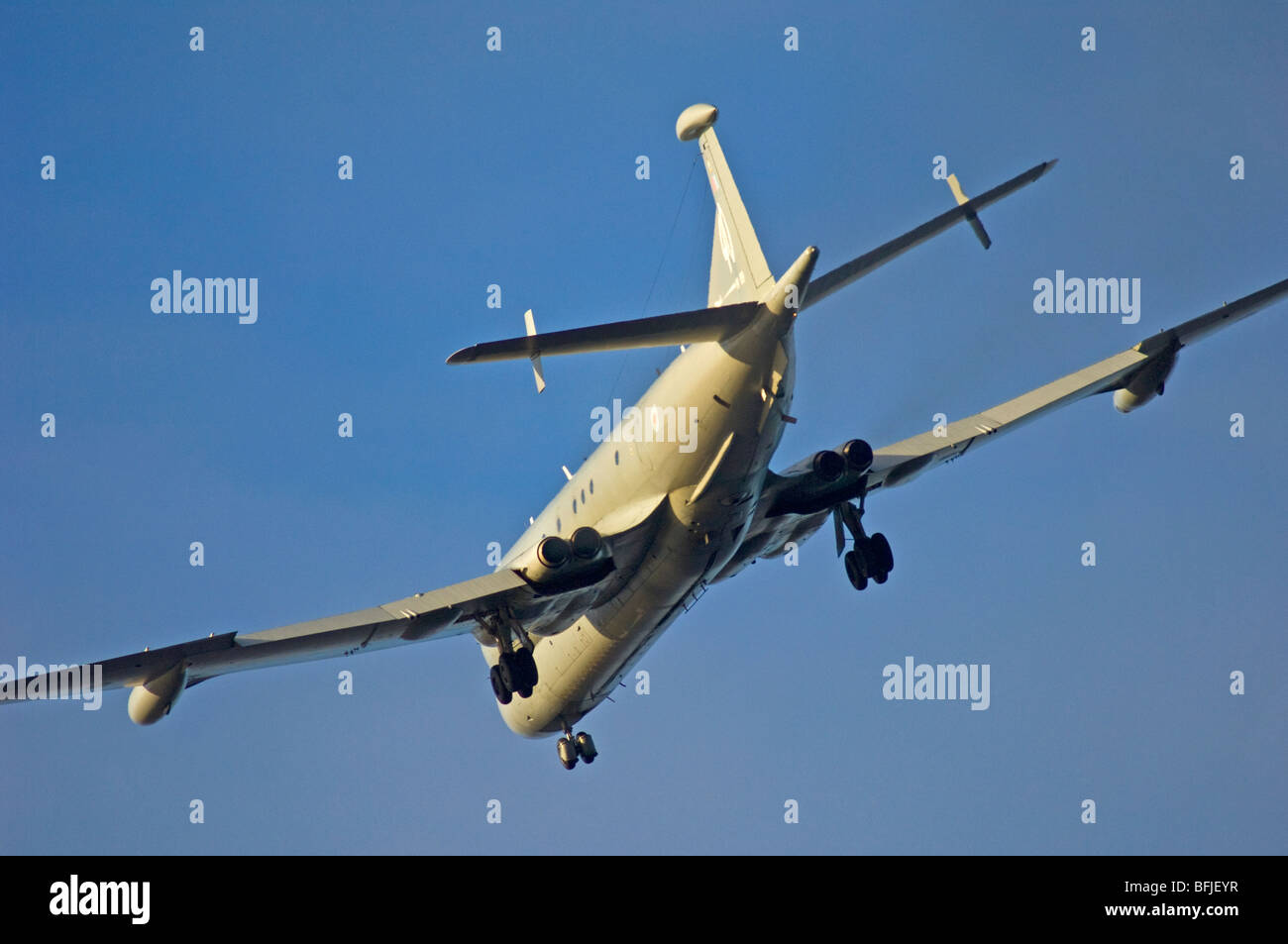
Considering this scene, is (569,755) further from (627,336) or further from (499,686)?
(627,336)

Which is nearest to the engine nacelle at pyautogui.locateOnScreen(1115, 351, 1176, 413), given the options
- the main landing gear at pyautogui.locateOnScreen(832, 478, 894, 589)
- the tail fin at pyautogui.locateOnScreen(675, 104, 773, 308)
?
the main landing gear at pyautogui.locateOnScreen(832, 478, 894, 589)

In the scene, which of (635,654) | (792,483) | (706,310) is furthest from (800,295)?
(635,654)

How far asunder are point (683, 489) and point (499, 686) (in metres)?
6.77

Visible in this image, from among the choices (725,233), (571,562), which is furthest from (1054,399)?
(571,562)

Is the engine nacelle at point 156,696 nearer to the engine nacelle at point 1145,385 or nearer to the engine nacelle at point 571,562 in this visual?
the engine nacelle at point 571,562

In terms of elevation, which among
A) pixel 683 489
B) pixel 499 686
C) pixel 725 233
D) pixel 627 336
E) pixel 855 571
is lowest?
pixel 499 686

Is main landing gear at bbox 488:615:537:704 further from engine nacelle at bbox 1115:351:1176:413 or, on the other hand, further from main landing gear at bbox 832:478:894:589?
engine nacelle at bbox 1115:351:1176:413

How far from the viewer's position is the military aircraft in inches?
1062

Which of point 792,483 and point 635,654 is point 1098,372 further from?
point 635,654

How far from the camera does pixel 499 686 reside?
108 ft

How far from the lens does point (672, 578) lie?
31547 mm

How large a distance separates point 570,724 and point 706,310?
51.9 ft

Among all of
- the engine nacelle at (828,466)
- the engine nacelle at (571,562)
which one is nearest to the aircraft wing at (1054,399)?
the engine nacelle at (828,466)
